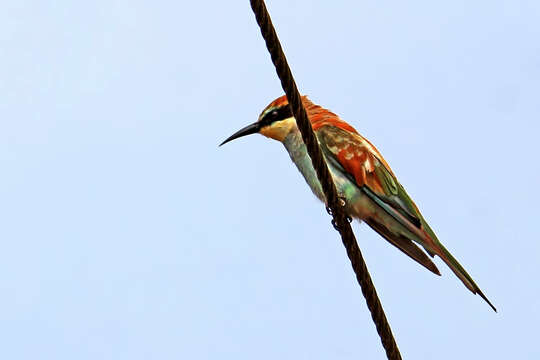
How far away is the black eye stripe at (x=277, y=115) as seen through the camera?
16.5 ft

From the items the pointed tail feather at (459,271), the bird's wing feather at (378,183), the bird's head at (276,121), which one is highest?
the bird's head at (276,121)

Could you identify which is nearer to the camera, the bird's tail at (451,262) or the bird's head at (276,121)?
the bird's tail at (451,262)

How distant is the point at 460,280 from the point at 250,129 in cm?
167

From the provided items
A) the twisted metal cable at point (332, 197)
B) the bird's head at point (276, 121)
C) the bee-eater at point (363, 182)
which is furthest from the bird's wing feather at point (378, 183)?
the twisted metal cable at point (332, 197)

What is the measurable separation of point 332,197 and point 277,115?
1.89 m

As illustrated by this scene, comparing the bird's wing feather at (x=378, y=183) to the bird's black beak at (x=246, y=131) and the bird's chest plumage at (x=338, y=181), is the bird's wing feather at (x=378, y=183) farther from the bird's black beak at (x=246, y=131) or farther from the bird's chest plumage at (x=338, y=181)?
the bird's black beak at (x=246, y=131)

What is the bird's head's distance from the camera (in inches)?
196

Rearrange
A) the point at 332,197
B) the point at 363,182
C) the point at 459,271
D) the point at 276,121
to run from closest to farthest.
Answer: the point at 332,197, the point at 459,271, the point at 363,182, the point at 276,121

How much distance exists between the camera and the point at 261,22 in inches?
99.6

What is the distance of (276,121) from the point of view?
5.04 m

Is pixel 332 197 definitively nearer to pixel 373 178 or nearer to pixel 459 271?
pixel 459 271

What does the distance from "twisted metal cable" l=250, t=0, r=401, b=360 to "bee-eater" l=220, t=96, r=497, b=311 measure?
4.28ft

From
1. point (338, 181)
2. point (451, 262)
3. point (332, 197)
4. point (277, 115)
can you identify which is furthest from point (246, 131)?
point (332, 197)

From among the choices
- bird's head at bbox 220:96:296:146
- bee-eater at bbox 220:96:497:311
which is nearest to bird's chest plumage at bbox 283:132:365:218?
bee-eater at bbox 220:96:497:311
